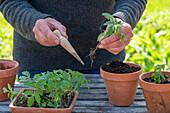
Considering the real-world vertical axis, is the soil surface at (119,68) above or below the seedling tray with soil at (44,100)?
above

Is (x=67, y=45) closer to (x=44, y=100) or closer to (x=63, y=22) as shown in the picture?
(x=44, y=100)

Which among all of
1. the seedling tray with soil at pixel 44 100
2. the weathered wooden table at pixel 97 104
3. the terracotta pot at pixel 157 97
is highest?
the terracotta pot at pixel 157 97

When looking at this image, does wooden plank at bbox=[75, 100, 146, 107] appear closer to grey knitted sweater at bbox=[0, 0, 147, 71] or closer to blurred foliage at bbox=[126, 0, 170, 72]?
grey knitted sweater at bbox=[0, 0, 147, 71]

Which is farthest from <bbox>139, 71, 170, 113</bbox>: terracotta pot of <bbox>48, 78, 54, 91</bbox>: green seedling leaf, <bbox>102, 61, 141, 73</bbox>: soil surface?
<bbox>48, 78, 54, 91</bbox>: green seedling leaf

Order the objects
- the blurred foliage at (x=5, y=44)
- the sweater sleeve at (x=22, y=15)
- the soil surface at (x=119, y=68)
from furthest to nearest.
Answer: the blurred foliage at (x=5, y=44) → the sweater sleeve at (x=22, y=15) → the soil surface at (x=119, y=68)

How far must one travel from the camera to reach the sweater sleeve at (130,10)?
1.88 m

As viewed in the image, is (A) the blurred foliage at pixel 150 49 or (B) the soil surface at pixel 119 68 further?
(A) the blurred foliage at pixel 150 49

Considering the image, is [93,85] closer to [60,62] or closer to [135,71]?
[135,71]

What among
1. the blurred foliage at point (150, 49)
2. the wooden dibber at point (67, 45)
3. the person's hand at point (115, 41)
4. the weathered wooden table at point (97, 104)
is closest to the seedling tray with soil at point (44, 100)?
→ the weathered wooden table at point (97, 104)

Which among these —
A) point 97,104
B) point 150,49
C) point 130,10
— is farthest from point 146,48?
point 97,104

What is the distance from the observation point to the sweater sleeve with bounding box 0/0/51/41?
73.2 inches

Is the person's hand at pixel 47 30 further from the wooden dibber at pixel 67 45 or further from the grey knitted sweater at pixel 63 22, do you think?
the grey knitted sweater at pixel 63 22

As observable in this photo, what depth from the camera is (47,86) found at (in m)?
1.44

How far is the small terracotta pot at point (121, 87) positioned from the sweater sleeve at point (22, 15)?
62 cm
